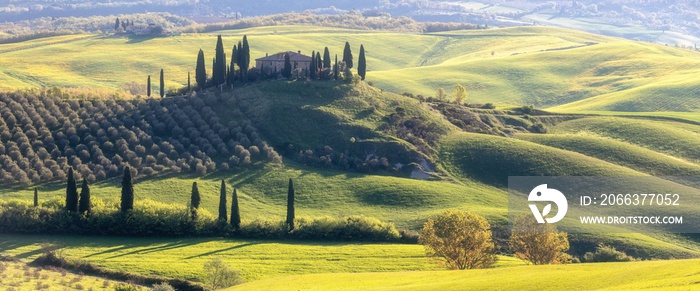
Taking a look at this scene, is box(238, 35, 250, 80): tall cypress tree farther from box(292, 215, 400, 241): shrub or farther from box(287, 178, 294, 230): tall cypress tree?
box(292, 215, 400, 241): shrub

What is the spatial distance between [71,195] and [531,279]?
5592 cm

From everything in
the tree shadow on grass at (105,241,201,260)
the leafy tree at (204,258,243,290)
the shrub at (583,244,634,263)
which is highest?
the shrub at (583,244,634,263)

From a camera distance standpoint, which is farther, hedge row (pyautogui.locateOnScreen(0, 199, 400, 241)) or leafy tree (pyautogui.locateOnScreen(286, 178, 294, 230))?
leafy tree (pyautogui.locateOnScreen(286, 178, 294, 230))

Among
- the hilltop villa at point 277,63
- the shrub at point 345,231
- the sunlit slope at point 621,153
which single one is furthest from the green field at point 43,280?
the sunlit slope at point 621,153

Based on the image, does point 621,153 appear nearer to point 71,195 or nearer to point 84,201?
point 84,201

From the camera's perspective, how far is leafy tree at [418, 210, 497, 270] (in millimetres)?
77875

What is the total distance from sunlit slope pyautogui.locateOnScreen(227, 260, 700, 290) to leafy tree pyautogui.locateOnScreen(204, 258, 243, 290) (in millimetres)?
2593

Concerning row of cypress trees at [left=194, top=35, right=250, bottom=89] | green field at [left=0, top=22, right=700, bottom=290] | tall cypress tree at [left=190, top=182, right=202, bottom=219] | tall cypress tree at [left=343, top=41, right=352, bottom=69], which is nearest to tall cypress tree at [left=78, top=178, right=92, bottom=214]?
green field at [left=0, top=22, right=700, bottom=290]

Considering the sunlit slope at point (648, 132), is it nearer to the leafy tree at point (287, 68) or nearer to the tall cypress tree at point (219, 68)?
the leafy tree at point (287, 68)

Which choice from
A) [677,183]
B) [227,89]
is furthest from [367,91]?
[677,183]

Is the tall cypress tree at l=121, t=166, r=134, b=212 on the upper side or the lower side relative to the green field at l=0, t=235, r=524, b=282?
upper

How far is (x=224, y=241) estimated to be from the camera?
304 ft

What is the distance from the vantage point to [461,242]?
78.1m

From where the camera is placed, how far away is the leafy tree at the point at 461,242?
255ft
